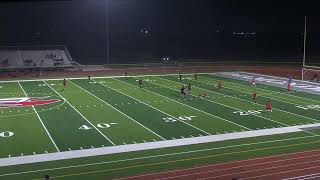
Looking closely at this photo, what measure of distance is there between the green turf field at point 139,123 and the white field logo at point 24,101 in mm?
122

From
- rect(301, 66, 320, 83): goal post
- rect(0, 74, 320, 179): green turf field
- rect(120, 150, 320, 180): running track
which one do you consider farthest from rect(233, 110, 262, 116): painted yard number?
rect(301, 66, 320, 83): goal post

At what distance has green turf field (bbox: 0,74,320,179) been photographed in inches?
570

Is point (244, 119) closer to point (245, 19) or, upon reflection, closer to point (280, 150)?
point (280, 150)

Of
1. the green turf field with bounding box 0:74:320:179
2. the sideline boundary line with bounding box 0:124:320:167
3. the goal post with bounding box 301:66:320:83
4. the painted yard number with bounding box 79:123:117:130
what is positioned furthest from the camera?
the goal post with bounding box 301:66:320:83

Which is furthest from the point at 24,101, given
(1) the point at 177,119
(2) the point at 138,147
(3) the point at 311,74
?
(3) the point at 311,74

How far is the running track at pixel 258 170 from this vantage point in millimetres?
12820

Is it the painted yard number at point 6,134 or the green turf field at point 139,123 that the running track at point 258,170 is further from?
the painted yard number at point 6,134

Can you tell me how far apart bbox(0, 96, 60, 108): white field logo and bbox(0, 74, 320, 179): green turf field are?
0.12m

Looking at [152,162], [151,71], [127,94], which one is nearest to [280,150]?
[152,162]

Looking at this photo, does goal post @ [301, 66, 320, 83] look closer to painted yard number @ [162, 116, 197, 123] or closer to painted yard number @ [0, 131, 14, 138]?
painted yard number @ [162, 116, 197, 123]

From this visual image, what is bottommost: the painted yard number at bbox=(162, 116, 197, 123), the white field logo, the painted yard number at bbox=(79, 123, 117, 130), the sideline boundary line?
the sideline boundary line

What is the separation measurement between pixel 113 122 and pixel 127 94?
860 centimetres

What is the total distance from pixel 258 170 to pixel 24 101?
1691cm

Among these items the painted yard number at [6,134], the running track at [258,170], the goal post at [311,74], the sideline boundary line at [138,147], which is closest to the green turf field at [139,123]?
the painted yard number at [6,134]
